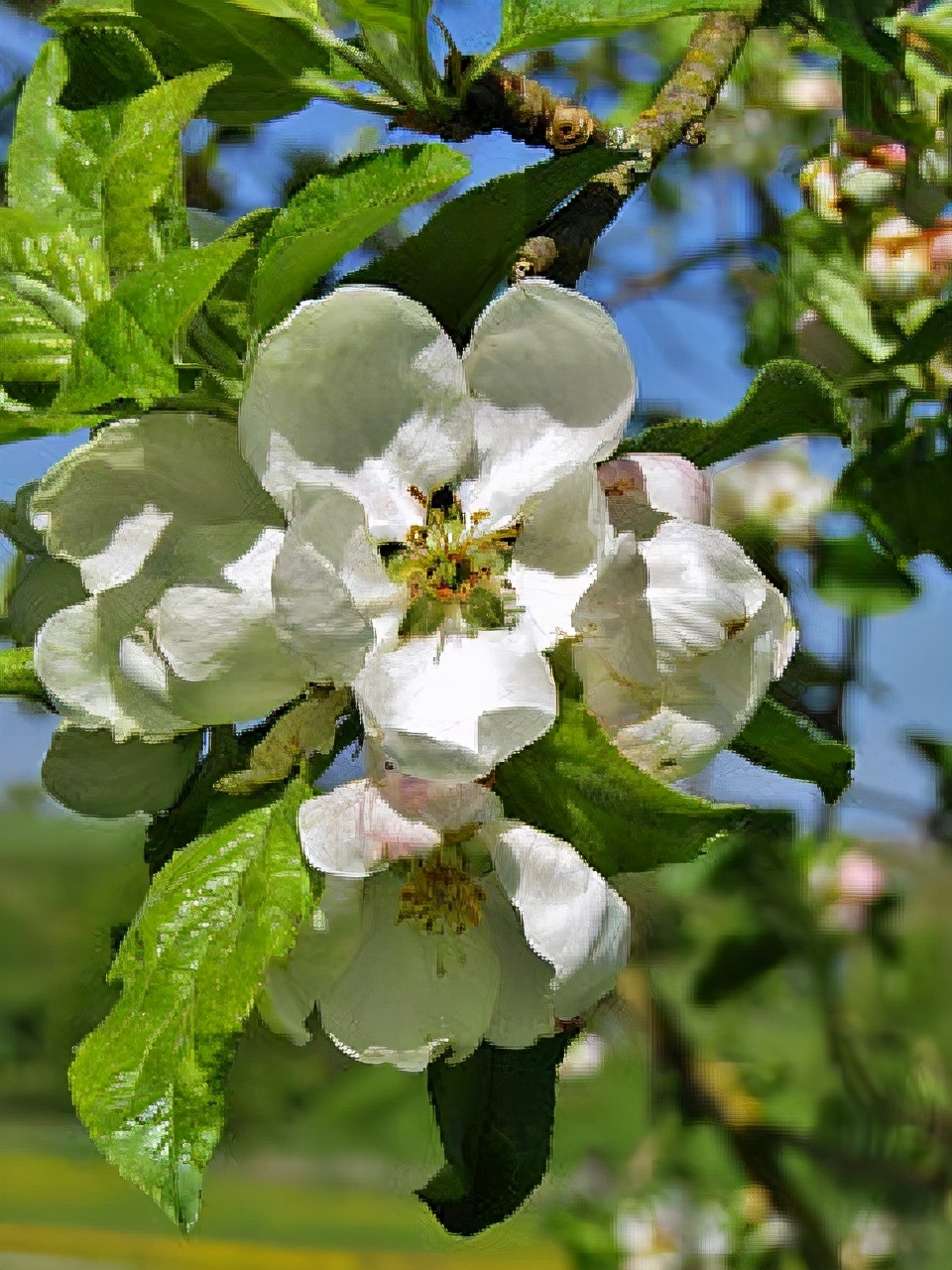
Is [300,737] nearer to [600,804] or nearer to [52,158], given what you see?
[600,804]

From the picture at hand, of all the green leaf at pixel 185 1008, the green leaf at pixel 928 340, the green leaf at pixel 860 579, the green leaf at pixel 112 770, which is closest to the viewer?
the green leaf at pixel 185 1008

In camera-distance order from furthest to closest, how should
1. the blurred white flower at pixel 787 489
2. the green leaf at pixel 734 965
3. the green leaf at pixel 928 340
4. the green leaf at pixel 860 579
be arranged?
the green leaf at pixel 734 965 < the green leaf at pixel 860 579 < the blurred white flower at pixel 787 489 < the green leaf at pixel 928 340

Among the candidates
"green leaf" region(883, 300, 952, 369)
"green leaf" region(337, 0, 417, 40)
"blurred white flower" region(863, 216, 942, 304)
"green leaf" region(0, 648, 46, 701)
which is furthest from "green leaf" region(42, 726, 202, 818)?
"blurred white flower" region(863, 216, 942, 304)

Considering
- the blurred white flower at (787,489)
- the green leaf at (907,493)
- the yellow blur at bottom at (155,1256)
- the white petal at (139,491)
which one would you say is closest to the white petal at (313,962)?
the white petal at (139,491)

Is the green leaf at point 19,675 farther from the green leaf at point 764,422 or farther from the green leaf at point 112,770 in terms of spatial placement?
the green leaf at point 764,422

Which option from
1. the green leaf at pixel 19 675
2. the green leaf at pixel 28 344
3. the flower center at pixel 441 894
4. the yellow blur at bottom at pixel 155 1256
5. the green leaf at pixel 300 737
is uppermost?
the green leaf at pixel 28 344

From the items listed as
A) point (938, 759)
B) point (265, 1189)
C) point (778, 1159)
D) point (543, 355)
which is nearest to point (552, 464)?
point (543, 355)

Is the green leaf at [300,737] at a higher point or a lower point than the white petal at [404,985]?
higher

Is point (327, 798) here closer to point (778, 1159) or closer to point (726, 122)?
point (726, 122)
